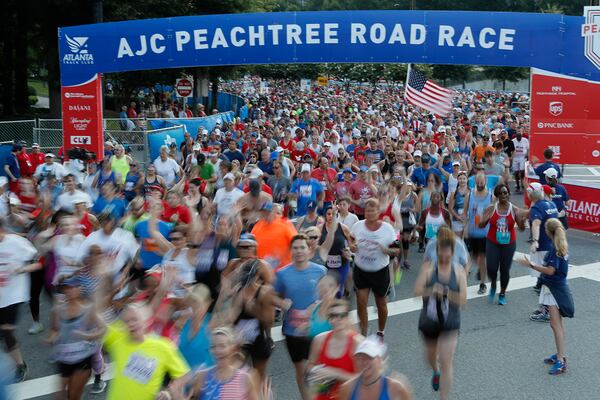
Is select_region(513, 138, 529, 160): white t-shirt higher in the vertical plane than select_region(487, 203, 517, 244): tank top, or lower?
higher

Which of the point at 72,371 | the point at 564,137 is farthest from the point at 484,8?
the point at 72,371

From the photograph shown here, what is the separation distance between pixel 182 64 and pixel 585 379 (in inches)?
442

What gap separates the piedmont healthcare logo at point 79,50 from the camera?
1694 centimetres

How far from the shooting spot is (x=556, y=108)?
1584cm

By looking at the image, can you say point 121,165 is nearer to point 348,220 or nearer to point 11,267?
point 348,220

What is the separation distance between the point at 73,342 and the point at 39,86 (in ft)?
222

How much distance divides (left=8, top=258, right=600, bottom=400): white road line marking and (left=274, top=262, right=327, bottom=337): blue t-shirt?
69 centimetres

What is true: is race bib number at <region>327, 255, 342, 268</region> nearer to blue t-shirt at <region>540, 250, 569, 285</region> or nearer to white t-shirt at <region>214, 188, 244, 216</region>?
blue t-shirt at <region>540, 250, 569, 285</region>

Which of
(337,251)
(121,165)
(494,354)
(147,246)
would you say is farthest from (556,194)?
(121,165)

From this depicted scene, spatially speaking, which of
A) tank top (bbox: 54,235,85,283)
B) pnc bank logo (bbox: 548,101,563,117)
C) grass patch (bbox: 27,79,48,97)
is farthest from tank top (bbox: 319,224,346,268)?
grass patch (bbox: 27,79,48,97)

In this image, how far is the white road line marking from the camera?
7.43 metres

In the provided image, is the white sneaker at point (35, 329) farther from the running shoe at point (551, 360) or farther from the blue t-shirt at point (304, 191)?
the running shoe at point (551, 360)

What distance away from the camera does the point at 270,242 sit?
8609mm

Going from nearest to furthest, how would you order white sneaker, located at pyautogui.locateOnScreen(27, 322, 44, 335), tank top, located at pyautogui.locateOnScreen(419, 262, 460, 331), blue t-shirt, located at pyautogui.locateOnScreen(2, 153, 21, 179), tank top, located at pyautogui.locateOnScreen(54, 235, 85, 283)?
1. tank top, located at pyautogui.locateOnScreen(419, 262, 460, 331)
2. tank top, located at pyautogui.locateOnScreen(54, 235, 85, 283)
3. white sneaker, located at pyautogui.locateOnScreen(27, 322, 44, 335)
4. blue t-shirt, located at pyautogui.locateOnScreen(2, 153, 21, 179)
